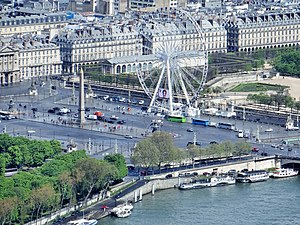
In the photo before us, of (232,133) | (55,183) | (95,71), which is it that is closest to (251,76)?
(95,71)

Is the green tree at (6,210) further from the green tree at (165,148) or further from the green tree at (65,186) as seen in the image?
the green tree at (165,148)

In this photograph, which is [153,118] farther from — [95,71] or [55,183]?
[55,183]

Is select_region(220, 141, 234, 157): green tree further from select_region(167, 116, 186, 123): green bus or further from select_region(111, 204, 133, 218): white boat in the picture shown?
select_region(167, 116, 186, 123): green bus

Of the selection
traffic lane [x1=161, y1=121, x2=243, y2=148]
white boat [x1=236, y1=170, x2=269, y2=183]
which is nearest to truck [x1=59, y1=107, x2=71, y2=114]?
traffic lane [x1=161, y1=121, x2=243, y2=148]

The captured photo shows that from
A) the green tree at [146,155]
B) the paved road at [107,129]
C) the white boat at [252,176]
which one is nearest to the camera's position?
the green tree at [146,155]

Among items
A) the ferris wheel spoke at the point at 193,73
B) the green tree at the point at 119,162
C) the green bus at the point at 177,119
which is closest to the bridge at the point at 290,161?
the green tree at the point at 119,162
